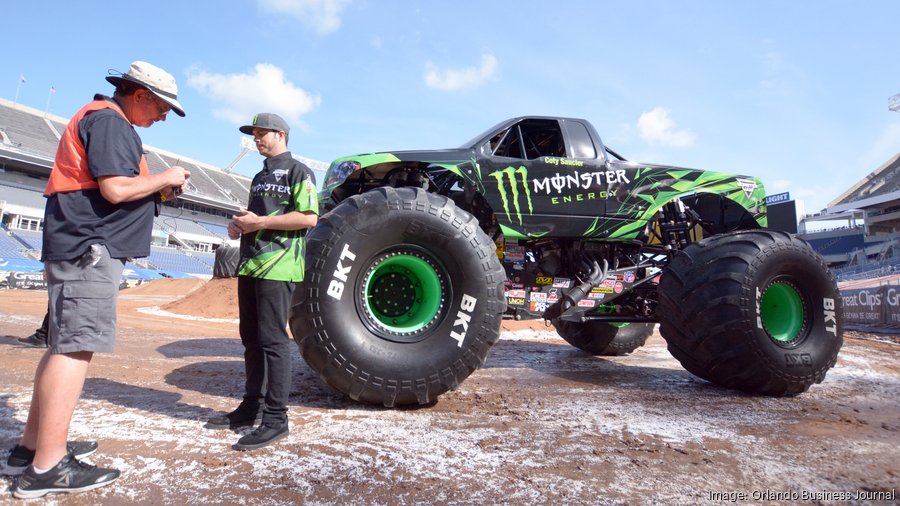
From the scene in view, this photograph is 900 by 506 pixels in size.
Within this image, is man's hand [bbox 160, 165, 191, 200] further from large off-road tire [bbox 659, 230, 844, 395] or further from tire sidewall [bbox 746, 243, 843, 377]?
tire sidewall [bbox 746, 243, 843, 377]

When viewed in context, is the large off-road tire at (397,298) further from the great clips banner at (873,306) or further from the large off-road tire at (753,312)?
the great clips banner at (873,306)

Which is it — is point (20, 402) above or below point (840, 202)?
below

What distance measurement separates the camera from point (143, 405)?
3072 millimetres

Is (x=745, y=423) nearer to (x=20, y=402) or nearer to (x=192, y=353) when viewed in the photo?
(x=20, y=402)

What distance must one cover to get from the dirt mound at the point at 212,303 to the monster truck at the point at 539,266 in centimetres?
786

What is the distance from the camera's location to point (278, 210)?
2.77 m

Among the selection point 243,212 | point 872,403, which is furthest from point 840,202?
point 243,212

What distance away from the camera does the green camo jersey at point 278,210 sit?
2.67 metres

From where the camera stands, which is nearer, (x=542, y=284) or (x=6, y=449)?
(x=6, y=449)

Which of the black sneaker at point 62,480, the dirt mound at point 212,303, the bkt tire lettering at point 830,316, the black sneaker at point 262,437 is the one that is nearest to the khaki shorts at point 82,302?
the black sneaker at point 62,480

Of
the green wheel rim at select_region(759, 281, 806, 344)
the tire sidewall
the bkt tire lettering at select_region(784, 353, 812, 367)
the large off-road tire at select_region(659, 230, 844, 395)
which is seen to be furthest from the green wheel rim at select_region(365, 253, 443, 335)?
the green wheel rim at select_region(759, 281, 806, 344)

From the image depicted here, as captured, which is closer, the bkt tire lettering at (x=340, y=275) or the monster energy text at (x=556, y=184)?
the bkt tire lettering at (x=340, y=275)

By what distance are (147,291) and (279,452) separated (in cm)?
2026

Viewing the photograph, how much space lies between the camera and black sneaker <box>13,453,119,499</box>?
6.19 feet
